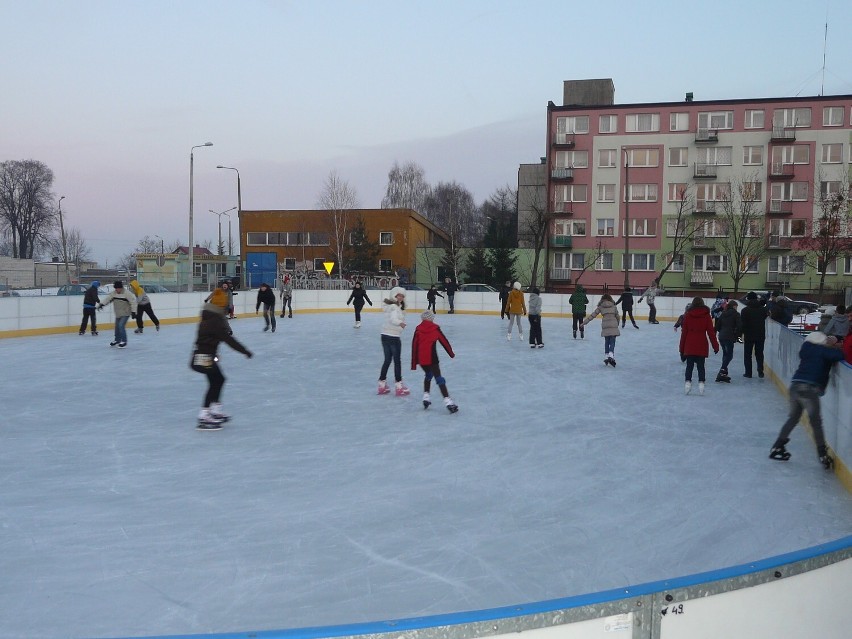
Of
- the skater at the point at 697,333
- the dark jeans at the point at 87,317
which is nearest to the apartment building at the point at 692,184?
the dark jeans at the point at 87,317

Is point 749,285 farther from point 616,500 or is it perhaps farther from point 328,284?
point 616,500

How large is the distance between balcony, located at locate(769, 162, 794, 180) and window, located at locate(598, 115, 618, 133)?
1034cm

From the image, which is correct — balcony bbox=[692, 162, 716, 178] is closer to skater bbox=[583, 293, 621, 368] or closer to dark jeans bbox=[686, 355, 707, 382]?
skater bbox=[583, 293, 621, 368]

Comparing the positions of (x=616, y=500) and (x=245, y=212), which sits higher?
(x=245, y=212)

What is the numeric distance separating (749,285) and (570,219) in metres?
12.5

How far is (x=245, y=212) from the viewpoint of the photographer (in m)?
59.9

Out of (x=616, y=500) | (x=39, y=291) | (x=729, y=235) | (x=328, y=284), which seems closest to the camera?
(x=616, y=500)

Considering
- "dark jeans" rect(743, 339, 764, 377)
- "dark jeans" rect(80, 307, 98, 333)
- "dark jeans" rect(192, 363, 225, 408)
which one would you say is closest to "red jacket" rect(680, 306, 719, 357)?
"dark jeans" rect(743, 339, 764, 377)

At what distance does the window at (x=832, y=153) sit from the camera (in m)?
46.8

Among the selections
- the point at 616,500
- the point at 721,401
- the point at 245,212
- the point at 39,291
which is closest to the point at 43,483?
the point at 616,500

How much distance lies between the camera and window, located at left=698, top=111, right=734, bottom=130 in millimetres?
48094

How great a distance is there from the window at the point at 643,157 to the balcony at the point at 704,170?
100 inches

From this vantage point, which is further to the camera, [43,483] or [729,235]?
[729,235]

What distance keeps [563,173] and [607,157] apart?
3.14 meters
